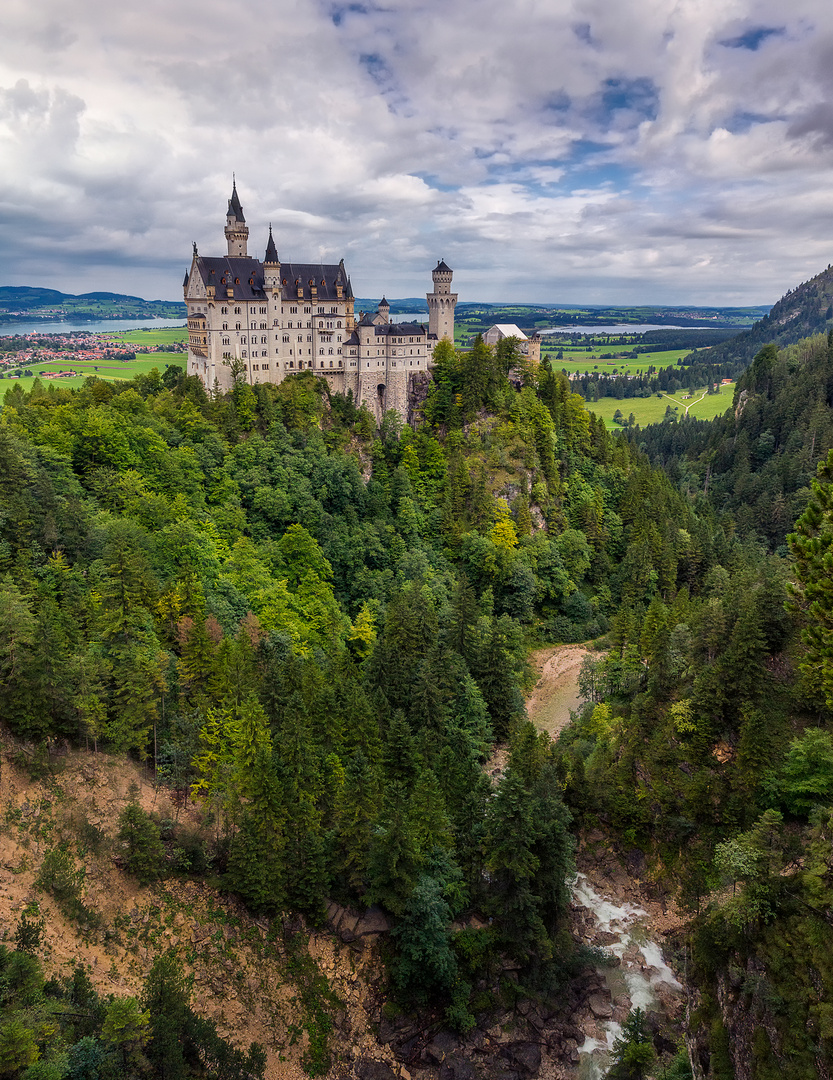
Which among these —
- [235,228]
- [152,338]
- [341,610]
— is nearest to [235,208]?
[235,228]

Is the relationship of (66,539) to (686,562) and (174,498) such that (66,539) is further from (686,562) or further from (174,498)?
(686,562)

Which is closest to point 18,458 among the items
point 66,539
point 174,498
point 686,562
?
point 66,539

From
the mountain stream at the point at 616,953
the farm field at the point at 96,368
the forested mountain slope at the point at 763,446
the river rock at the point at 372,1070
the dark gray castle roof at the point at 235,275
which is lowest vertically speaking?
the river rock at the point at 372,1070

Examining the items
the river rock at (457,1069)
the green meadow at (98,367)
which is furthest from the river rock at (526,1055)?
the green meadow at (98,367)

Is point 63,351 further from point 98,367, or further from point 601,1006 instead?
point 601,1006

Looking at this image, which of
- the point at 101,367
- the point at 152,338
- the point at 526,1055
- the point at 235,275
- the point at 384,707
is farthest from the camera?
the point at 152,338

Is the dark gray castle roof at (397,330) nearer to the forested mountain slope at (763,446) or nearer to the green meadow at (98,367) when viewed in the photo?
the green meadow at (98,367)
